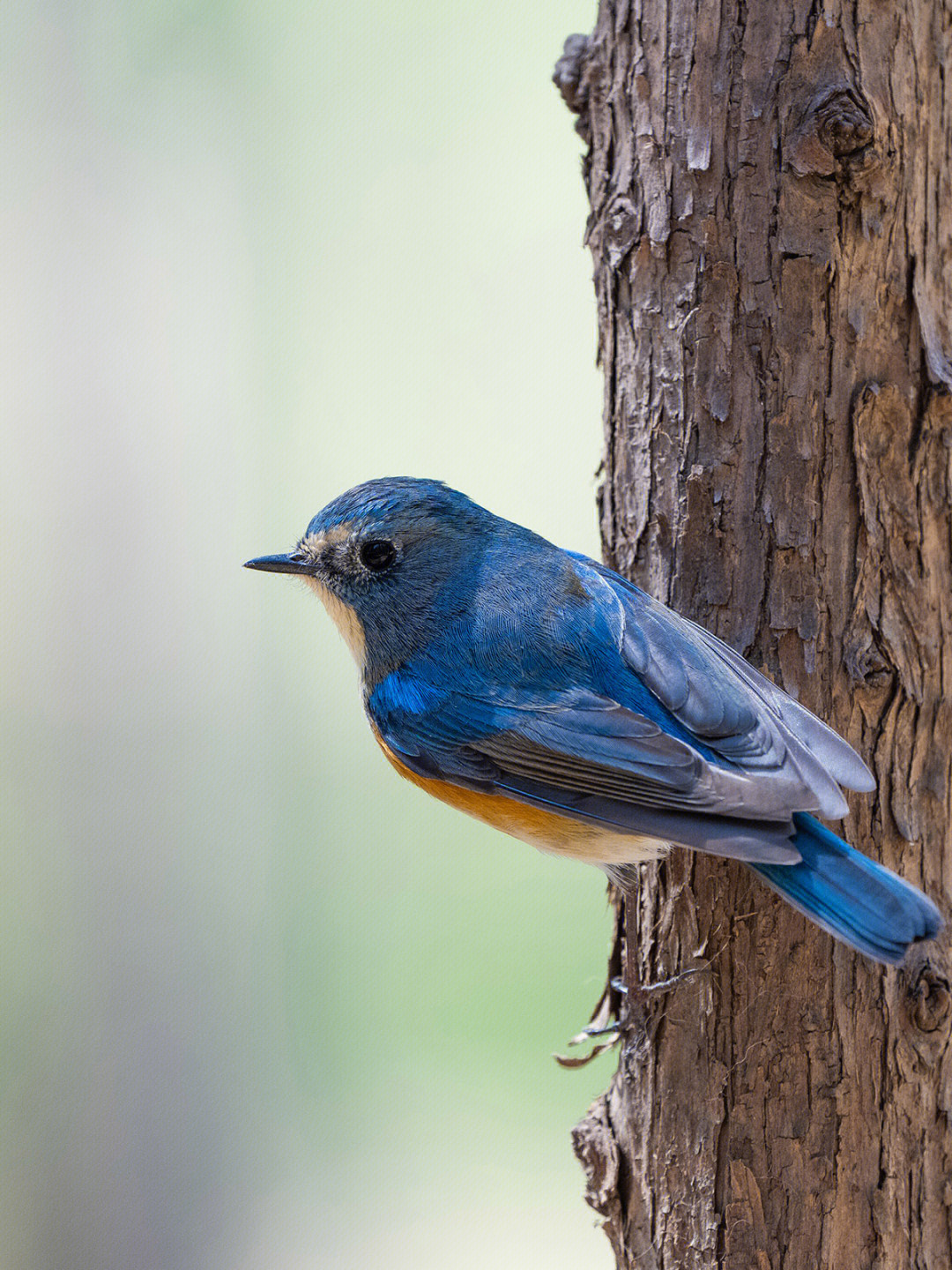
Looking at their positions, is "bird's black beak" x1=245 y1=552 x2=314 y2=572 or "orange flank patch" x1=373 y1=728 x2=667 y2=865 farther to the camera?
"bird's black beak" x1=245 y1=552 x2=314 y2=572

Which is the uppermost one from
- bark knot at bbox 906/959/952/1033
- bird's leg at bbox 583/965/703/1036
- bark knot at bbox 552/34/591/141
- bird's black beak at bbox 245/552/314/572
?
bark knot at bbox 552/34/591/141

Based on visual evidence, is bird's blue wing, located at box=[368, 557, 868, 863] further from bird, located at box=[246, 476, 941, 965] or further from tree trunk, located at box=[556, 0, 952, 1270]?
tree trunk, located at box=[556, 0, 952, 1270]

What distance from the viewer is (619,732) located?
1947 mm

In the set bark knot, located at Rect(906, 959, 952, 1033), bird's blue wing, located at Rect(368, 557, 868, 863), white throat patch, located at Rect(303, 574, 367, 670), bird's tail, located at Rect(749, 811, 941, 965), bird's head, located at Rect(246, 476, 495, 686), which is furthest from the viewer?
white throat patch, located at Rect(303, 574, 367, 670)

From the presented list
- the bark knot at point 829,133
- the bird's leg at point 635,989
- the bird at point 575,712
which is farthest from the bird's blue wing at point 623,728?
the bark knot at point 829,133

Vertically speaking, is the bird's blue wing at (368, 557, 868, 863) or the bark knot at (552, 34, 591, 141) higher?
the bark knot at (552, 34, 591, 141)

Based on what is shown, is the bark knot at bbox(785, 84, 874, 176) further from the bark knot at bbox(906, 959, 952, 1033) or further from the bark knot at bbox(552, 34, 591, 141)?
the bark knot at bbox(906, 959, 952, 1033)

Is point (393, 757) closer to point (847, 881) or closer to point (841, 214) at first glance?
point (847, 881)

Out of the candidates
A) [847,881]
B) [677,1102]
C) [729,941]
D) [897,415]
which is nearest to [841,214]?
[897,415]

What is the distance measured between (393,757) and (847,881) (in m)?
0.89

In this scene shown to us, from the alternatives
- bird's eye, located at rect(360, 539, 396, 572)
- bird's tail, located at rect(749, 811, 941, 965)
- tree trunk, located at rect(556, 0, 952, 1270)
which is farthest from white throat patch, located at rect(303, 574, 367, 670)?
bird's tail, located at rect(749, 811, 941, 965)

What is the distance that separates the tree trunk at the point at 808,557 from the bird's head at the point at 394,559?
0.45m

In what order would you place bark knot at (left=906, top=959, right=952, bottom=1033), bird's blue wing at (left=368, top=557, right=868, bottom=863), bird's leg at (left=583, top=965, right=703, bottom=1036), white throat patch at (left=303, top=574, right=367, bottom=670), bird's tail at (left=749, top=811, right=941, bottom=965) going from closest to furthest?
1. bird's tail at (left=749, top=811, right=941, bottom=965)
2. bird's blue wing at (left=368, top=557, right=868, bottom=863)
3. bark knot at (left=906, top=959, right=952, bottom=1033)
4. bird's leg at (left=583, top=965, right=703, bottom=1036)
5. white throat patch at (left=303, top=574, right=367, bottom=670)

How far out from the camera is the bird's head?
2.27m
